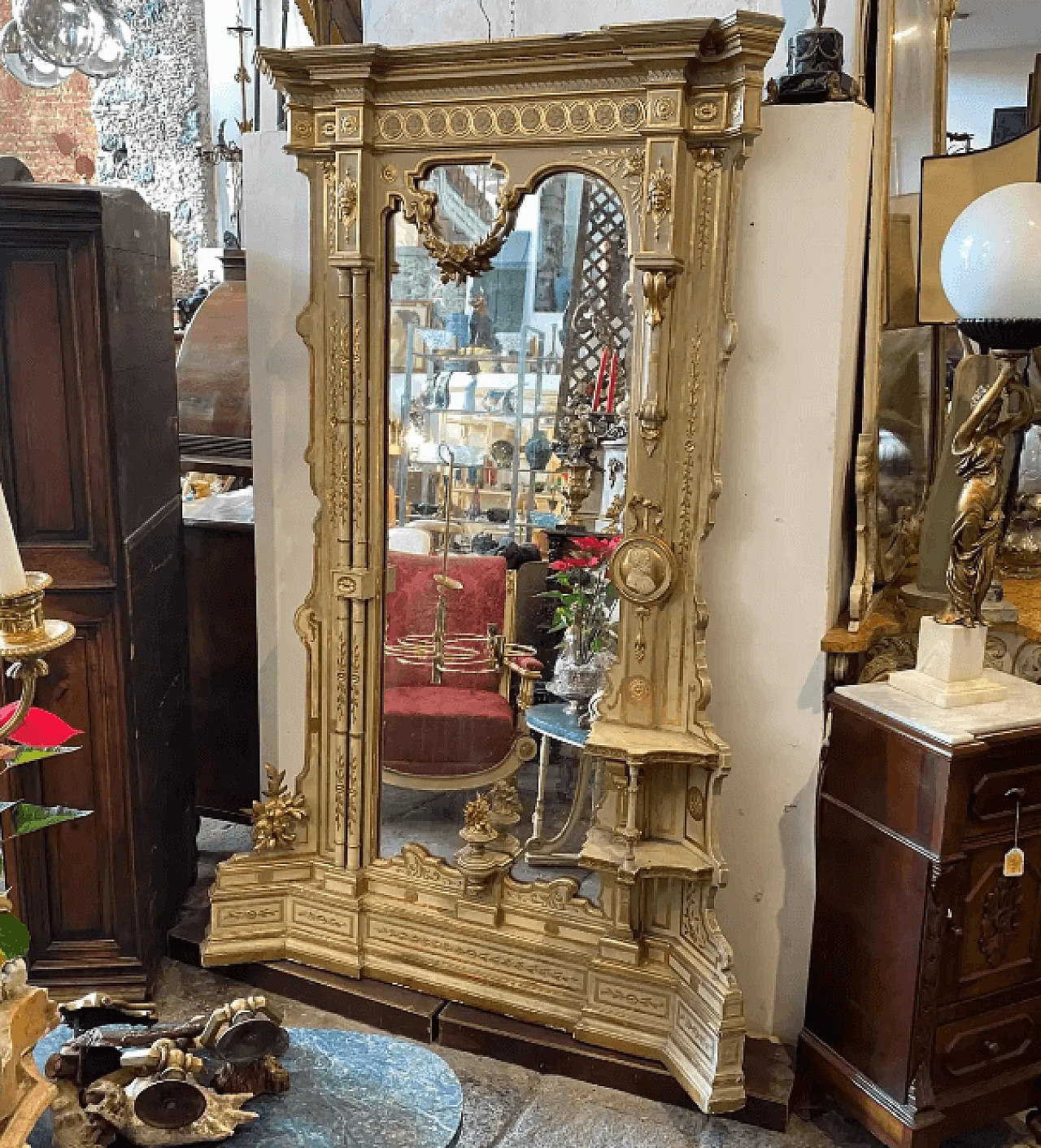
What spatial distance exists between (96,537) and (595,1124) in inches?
65.7

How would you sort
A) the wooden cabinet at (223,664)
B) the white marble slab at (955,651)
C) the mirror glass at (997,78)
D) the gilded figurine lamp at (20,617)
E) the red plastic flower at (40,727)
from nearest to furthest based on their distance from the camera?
the gilded figurine lamp at (20,617) → the red plastic flower at (40,727) → the white marble slab at (955,651) → the wooden cabinet at (223,664) → the mirror glass at (997,78)

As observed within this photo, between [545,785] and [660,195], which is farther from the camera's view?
[545,785]

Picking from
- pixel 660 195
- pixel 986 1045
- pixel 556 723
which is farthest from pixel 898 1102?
pixel 660 195

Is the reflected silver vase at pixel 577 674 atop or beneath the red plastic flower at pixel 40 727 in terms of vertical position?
beneath

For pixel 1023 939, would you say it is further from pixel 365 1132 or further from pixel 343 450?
pixel 343 450

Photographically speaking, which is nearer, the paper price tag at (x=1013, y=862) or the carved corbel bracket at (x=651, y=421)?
the paper price tag at (x=1013, y=862)

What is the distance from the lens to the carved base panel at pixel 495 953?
2363 mm

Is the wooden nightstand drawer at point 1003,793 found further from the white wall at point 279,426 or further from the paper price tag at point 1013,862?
the white wall at point 279,426

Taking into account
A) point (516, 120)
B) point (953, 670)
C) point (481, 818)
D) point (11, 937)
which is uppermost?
point (516, 120)

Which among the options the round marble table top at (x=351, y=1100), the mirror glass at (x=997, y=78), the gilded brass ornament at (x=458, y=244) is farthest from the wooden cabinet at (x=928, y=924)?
the mirror glass at (x=997, y=78)

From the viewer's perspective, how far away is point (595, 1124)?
7.79ft

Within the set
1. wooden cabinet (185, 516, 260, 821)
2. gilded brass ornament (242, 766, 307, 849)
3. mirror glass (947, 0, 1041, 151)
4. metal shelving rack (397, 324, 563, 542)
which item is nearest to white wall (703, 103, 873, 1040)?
metal shelving rack (397, 324, 563, 542)

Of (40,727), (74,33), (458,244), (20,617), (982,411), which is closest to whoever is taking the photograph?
(20,617)

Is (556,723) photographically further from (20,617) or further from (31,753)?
(20,617)
